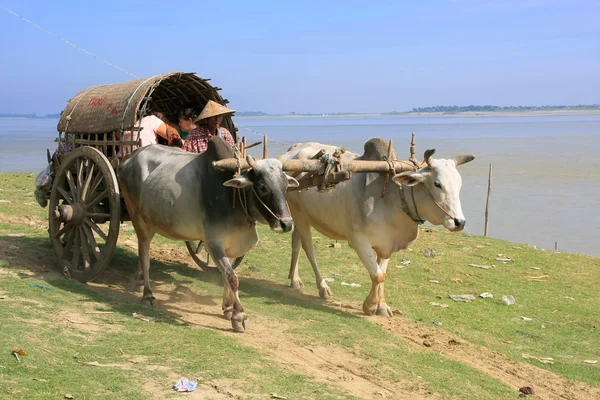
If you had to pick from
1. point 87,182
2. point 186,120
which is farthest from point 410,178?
point 87,182

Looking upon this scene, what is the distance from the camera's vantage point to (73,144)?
919 cm

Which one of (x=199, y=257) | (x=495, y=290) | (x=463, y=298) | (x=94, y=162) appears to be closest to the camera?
(x=94, y=162)

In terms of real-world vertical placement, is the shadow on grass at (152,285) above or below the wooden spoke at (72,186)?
below

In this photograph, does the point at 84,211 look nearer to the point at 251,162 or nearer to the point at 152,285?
the point at 152,285

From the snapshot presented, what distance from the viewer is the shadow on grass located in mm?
7949

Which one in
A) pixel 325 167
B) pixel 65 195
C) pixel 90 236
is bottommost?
pixel 90 236

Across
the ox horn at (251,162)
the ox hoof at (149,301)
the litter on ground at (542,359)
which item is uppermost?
the ox horn at (251,162)

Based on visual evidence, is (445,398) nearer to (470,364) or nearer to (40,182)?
(470,364)

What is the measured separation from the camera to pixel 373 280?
8.23 m

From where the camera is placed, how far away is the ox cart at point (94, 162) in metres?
8.36

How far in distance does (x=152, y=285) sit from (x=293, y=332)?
244cm

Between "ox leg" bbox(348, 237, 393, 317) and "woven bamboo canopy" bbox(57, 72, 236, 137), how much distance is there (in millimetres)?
2464

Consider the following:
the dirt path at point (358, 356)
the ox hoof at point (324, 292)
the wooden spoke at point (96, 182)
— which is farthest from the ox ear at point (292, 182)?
the wooden spoke at point (96, 182)

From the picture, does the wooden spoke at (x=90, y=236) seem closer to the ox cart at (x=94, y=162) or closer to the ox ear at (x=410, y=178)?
the ox cart at (x=94, y=162)
